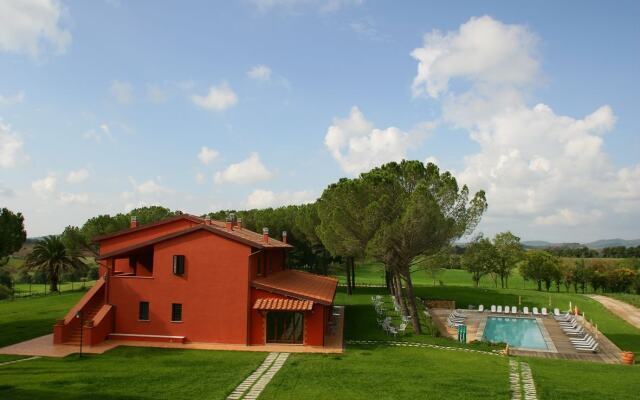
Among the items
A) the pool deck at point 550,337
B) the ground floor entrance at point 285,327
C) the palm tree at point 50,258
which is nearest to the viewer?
the ground floor entrance at point 285,327

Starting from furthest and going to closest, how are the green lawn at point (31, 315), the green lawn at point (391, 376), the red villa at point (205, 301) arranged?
1. the green lawn at point (31, 315)
2. the red villa at point (205, 301)
3. the green lawn at point (391, 376)

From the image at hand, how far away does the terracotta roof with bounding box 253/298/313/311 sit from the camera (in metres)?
23.2

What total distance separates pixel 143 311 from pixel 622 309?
1670 inches

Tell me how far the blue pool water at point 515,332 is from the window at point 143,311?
2075 centimetres

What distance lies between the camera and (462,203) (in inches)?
1108

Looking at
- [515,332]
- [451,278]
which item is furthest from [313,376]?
[451,278]

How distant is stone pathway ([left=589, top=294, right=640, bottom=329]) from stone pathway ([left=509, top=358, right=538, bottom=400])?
2105cm

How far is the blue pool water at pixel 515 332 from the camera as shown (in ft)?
100

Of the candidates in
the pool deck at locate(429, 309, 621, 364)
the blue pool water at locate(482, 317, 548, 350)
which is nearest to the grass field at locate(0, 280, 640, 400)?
A: the pool deck at locate(429, 309, 621, 364)

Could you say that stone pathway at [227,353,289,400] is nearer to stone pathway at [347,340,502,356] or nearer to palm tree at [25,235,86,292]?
stone pathway at [347,340,502,356]

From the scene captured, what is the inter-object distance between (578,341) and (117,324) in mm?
25905

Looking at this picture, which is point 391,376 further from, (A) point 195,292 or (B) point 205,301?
(A) point 195,292

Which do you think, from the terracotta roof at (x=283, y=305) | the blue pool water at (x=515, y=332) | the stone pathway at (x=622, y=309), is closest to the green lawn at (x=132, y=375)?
the terracotta roof at (x=283, y=305)

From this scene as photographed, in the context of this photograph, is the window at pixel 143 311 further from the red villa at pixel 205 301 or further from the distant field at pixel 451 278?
the distant field at pixel 451 278
